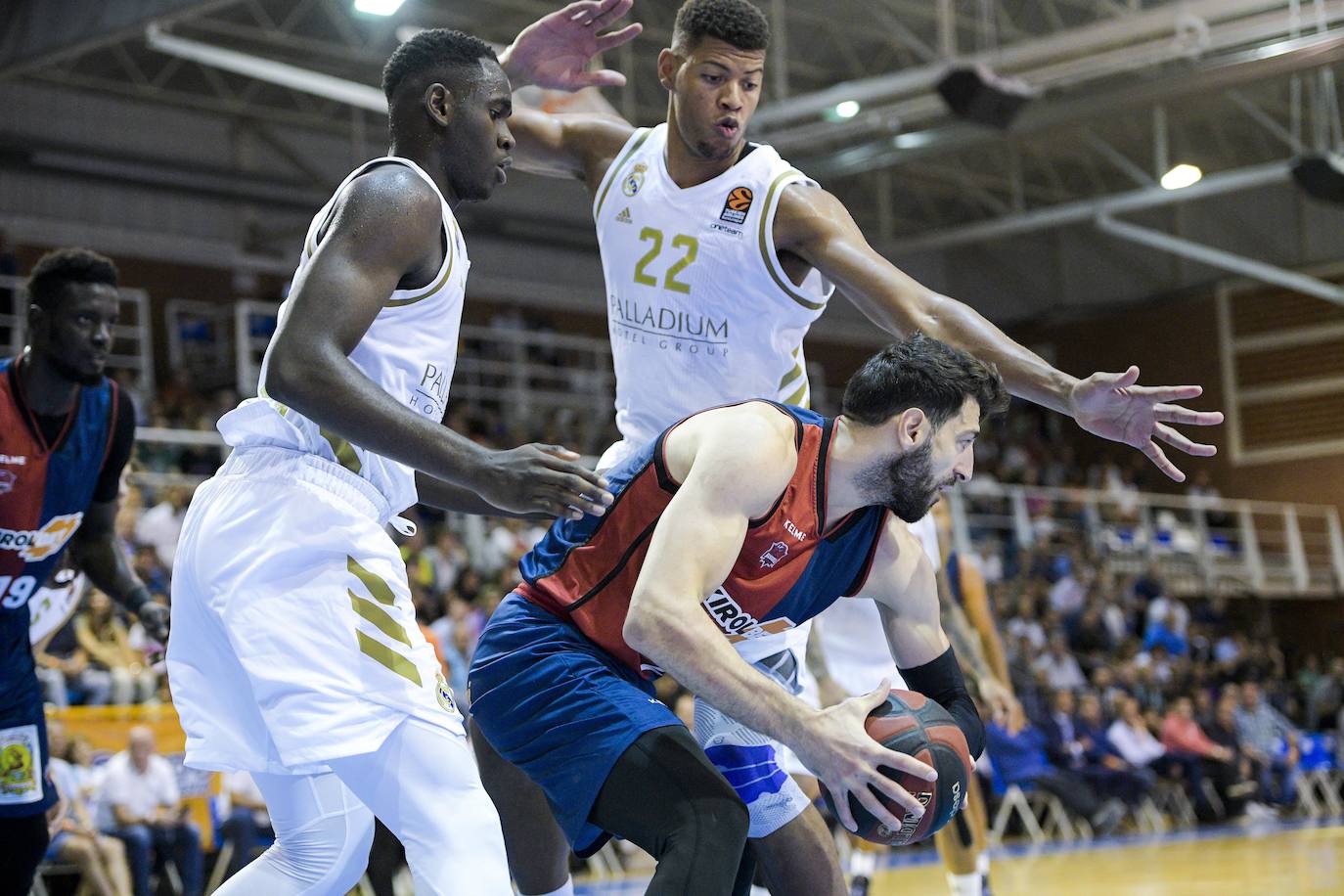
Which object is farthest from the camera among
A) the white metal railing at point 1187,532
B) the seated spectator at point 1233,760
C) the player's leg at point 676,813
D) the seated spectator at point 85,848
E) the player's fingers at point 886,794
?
the white metal railing at point 1187,532

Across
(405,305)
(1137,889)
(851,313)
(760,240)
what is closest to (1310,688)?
(851,313)

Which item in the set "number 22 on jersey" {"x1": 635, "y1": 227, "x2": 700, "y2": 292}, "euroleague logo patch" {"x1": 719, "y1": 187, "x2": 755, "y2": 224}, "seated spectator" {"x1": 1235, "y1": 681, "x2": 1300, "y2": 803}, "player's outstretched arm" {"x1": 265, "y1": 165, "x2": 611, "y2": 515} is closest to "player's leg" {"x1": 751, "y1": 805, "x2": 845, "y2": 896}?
"player's outstretched arm" {"x1": 265, "y1": 165, "x2": 611, "y2": 515}

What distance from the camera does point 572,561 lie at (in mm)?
3732

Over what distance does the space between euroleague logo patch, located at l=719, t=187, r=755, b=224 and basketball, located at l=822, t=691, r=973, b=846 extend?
1.72 m

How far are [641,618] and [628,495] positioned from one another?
49 cm

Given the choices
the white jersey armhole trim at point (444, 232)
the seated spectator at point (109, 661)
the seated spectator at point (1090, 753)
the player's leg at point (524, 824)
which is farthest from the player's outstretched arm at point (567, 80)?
the seated spectator at point (1090, 753)

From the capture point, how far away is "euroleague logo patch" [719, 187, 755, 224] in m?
4.62

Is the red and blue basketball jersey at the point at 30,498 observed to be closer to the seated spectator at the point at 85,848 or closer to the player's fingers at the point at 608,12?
the player's fingers at the point at 608,12

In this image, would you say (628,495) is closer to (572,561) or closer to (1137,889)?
(572,561)

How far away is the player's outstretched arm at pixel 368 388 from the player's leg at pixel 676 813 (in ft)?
1.95

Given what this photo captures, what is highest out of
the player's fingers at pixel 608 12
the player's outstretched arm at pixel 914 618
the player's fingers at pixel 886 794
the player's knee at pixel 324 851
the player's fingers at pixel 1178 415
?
the player's fingers at pixel 608 12

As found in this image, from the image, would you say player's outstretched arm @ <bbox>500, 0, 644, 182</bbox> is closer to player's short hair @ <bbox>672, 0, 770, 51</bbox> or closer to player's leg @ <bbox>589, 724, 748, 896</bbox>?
player's short hair @ <bbox>672, 0, 770, 51</bbox>

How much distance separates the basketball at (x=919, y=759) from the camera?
3211 millimetres

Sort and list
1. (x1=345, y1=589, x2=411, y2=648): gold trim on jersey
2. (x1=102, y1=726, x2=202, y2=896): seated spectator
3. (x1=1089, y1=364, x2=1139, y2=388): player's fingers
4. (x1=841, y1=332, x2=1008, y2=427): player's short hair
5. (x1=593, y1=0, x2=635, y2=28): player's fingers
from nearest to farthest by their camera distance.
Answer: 1. (x1=345, y1=589, x2=411, y2=648): gold trim on jersey
2. (x1=841, y1=332, x2=1008, y2=427): player's short hair
3. (x1=1089, y1=364, x2=1139, y2=388): player's fingers
4. (x1=593, y1=0, x2=635, y2=28): player's fingers
5. (x1=102, y1=726, x2=202, y2=896): seated spectator
